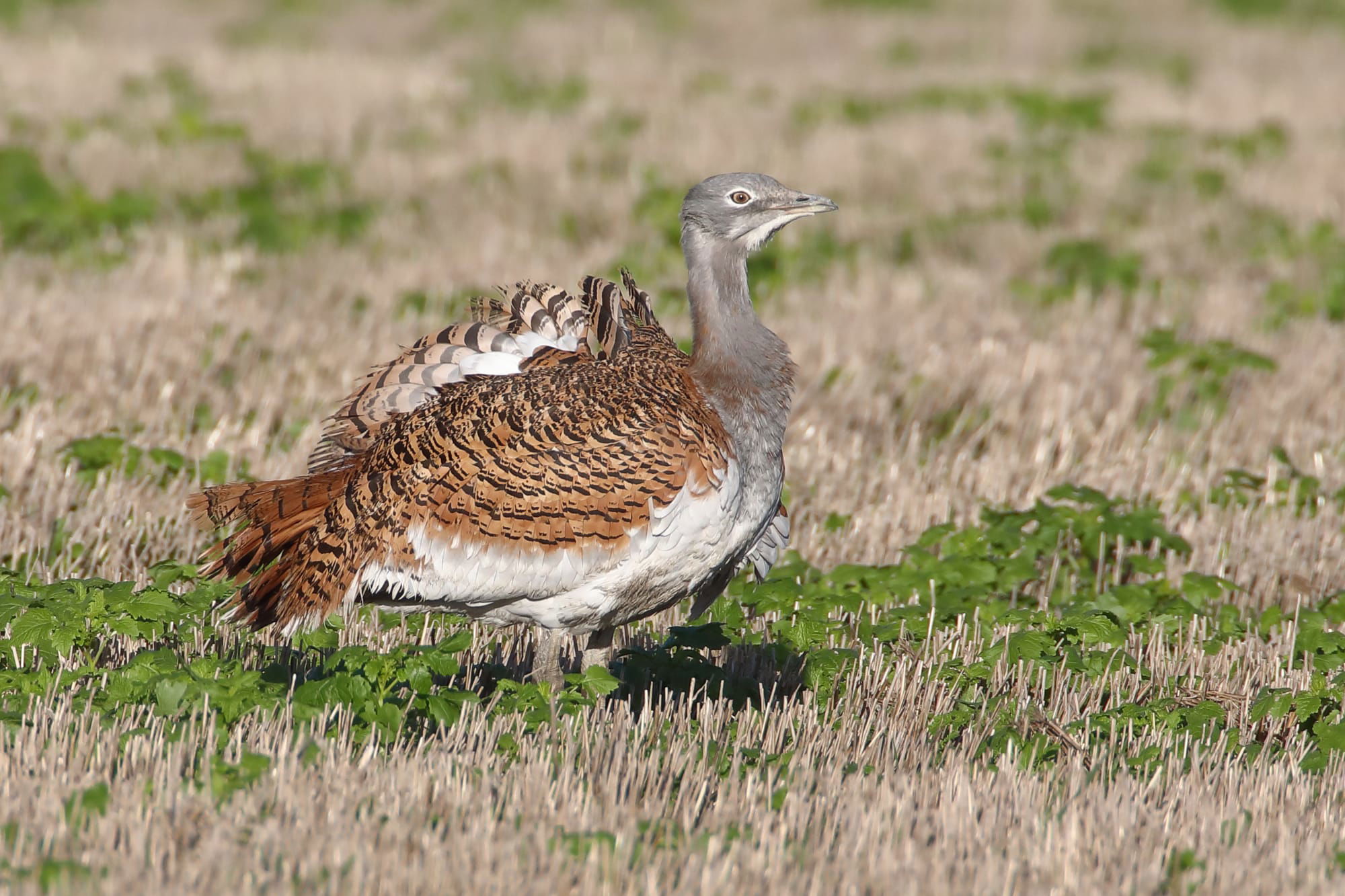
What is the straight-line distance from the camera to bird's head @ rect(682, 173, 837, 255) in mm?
4570

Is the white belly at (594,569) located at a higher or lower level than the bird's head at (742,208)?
lower

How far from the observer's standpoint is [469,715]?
4129mm

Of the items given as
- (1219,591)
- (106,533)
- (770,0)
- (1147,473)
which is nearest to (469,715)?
(106,533)

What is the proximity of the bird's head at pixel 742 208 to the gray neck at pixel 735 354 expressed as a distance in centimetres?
3

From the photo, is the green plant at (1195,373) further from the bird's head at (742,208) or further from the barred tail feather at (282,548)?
the barred tail feather at (282,548)

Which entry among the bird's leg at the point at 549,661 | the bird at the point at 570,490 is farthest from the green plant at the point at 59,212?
the bird's leg at the point at 549,661

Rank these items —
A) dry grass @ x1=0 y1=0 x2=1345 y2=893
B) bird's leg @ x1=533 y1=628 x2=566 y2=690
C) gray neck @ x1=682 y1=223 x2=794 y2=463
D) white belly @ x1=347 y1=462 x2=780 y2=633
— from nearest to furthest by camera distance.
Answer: dry grass @ x1=0 y1=0 x2=1345 y2=893
white belly @ x1=347 y1=462 x2=780 y2=633
gray neck @ x1=682 y1=223 x2=794 y2=463
bird's leg @ x1=533 y1=628 x2=566 y2=690

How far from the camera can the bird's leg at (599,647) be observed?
184 inches

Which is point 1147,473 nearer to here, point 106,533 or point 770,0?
point 106,533

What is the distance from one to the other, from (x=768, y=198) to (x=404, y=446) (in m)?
1.30

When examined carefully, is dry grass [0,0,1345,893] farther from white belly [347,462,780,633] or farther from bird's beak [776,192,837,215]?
bird's beak [776,192,837,215]

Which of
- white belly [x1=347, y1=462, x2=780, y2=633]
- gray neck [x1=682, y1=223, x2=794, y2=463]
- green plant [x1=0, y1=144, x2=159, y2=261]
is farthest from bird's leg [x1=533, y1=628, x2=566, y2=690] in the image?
green plant [x1=0, y1=144, x2=159, y2=261]

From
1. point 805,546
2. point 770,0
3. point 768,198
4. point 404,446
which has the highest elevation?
point 770,0

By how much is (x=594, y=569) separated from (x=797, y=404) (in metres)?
3.83
